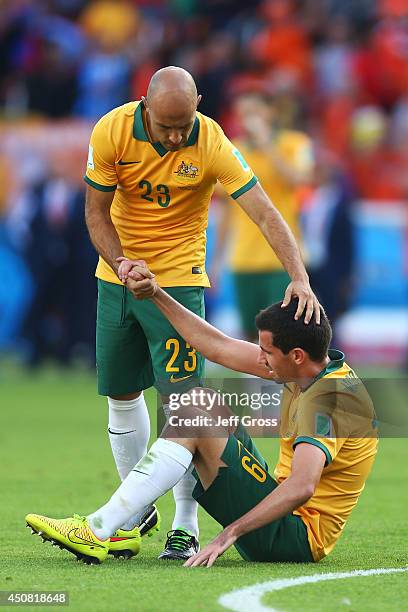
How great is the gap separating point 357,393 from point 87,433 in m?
5.80

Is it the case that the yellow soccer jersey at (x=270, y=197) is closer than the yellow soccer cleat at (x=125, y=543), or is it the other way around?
the yellow soccer cleat at (x=125, y=543)

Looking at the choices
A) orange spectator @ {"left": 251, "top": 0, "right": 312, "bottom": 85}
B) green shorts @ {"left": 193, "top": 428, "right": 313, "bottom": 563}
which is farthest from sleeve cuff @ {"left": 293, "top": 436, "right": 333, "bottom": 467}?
orange spectator @ {"left": 251, "top": 0, "right": 312, "bottom": 85}

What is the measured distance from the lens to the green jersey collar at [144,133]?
638 cm

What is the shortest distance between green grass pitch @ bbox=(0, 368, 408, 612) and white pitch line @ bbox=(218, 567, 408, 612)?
0.05 metres

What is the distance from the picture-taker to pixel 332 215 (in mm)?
14938

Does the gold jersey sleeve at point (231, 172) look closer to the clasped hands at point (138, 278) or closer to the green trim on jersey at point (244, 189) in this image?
the green trim on jersey at point (244, 189)

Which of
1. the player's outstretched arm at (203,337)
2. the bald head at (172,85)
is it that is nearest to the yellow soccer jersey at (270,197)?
the player's outstretched arm at (203,337)

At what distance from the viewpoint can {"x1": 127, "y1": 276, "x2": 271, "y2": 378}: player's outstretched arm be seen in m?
6.09

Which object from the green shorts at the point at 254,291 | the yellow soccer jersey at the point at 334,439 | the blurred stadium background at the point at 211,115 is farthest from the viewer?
the blurred stadium background at the point at 211,115

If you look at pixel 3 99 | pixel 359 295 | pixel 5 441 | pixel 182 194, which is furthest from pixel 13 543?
pixel 3 99

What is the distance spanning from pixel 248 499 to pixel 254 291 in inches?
226

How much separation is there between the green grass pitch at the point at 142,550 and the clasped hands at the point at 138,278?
1166 millimetres

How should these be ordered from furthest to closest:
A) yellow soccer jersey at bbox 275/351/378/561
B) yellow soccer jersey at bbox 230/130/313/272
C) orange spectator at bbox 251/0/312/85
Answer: orange spectator at bbox 251/0/312/85 < yellow soccer jersey at bbox 230/130/313/272 < yellow soccer jersey at bbox 275/351/378/561

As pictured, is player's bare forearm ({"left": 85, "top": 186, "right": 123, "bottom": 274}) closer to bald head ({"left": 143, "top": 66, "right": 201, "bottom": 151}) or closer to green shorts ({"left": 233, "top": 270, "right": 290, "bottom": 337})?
bald head ({"left": 143, "top": 66, "right": 201, "bottom": 151})
